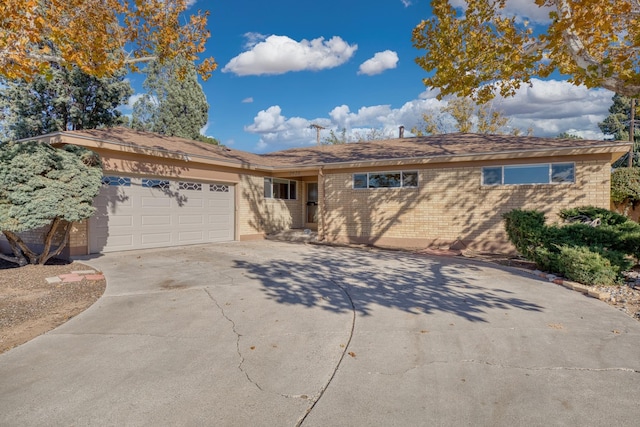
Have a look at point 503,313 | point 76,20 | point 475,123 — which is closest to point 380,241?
point 503,313

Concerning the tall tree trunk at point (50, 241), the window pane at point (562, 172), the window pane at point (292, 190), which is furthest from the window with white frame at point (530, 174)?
the tall tree trunk at point (50, 241)

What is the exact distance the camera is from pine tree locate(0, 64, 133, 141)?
2064 cm

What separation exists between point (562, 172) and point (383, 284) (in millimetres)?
7873

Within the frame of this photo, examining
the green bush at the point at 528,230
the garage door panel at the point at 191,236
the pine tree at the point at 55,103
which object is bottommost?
the garage door panel at the point at 191,236

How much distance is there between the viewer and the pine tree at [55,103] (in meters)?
20.6

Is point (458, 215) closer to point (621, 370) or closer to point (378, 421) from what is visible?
point (621, 370)

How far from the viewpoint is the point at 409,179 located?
1312cm

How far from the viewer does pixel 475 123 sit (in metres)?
29.3

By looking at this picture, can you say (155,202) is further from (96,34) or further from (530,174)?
(530,174)

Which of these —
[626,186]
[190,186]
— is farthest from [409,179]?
[626,186]

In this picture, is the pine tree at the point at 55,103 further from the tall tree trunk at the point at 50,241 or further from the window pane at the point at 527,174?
the window pane at the point at 527,174

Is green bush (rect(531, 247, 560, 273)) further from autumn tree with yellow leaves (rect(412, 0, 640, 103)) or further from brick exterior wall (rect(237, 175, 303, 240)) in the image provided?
brick exterior wall (rect(237, 175, 303, 240))

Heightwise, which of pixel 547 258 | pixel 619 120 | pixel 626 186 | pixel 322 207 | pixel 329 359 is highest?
pixel 619 120

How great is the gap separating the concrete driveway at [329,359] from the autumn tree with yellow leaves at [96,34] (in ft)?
16.0
